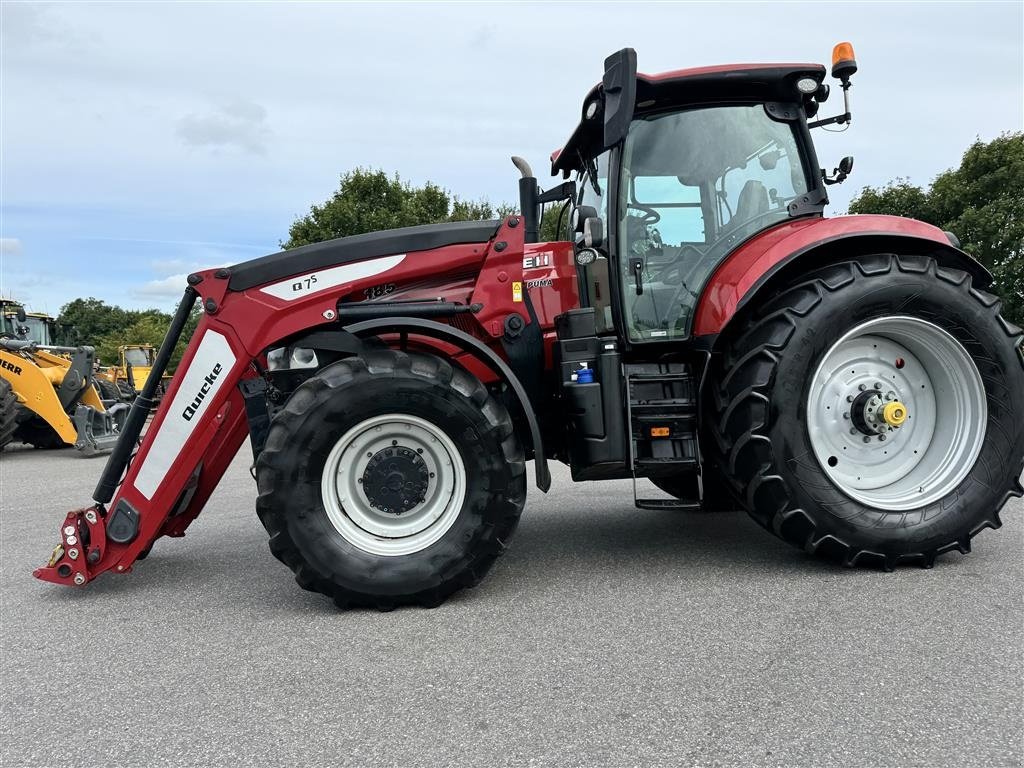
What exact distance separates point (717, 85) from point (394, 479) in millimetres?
2553

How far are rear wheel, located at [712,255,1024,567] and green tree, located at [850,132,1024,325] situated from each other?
16.8 metres

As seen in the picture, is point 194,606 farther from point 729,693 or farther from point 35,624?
point 729,693

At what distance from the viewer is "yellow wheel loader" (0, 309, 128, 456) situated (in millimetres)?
10133

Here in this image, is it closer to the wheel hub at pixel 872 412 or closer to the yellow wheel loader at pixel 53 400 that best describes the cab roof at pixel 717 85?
the wheel hub at pixel 872 412

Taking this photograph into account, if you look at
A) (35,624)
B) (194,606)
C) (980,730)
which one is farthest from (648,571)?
(35,624)

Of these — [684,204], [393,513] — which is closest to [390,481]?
[393,513]

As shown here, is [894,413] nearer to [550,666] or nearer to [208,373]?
[550,666]

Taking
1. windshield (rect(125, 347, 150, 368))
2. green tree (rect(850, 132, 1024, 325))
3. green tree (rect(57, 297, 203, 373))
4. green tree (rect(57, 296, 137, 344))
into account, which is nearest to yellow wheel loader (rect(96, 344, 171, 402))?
windshield (rect(125, 347, 150, 368))

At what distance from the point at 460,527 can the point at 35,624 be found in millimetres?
1913

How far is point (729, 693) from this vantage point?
2227 mm

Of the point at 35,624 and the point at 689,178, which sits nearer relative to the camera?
the point at 35,624


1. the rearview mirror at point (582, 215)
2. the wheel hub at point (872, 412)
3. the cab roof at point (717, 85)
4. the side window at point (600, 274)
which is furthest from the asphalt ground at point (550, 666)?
the cab roof at point (717, 85)

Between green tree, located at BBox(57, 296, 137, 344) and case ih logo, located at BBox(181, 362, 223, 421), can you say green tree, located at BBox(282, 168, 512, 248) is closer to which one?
case ih logo, located at BBox(181, 362, 223, 421)

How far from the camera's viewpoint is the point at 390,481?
3.20 meters
